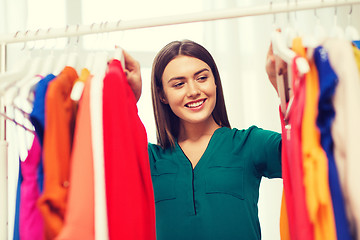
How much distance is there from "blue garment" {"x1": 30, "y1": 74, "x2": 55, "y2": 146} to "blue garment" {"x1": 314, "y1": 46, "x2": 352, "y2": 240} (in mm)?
521

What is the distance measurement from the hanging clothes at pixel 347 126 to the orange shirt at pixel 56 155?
494 millimetres

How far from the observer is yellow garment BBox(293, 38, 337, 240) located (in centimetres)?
63

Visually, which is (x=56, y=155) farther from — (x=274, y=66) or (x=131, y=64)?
(x=274, y=66)

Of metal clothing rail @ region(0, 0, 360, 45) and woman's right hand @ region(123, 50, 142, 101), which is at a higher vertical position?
metal clothing rail @ region(0, 0, 360, 45)

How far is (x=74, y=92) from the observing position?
0.73 metres

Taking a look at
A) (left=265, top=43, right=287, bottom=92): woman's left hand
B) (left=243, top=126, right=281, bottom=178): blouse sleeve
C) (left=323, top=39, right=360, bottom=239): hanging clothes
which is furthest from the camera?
(left=243, top=126, right=281, bottom=178): blouse sleeve

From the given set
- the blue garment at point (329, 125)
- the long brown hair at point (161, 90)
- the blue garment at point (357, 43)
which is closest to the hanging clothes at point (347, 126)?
the blue garment at point (329, 125)

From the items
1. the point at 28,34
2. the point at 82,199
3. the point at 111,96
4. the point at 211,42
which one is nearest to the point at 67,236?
the point at 82,199

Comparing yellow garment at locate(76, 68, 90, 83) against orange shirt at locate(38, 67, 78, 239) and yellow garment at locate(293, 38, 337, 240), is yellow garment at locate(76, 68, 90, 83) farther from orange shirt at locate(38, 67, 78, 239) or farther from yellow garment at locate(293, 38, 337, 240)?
yellow garment at locate(293, 38, 337, 240)

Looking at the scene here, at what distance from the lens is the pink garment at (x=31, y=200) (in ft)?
2.36

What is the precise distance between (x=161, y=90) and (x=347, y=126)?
0.73m

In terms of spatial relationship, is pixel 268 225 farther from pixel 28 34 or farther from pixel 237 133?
pixel 28 34

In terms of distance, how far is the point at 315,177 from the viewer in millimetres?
642

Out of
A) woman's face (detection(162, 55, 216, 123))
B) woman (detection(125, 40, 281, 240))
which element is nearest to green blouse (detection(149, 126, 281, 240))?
woman (detection(125, 40, 281, 240))
